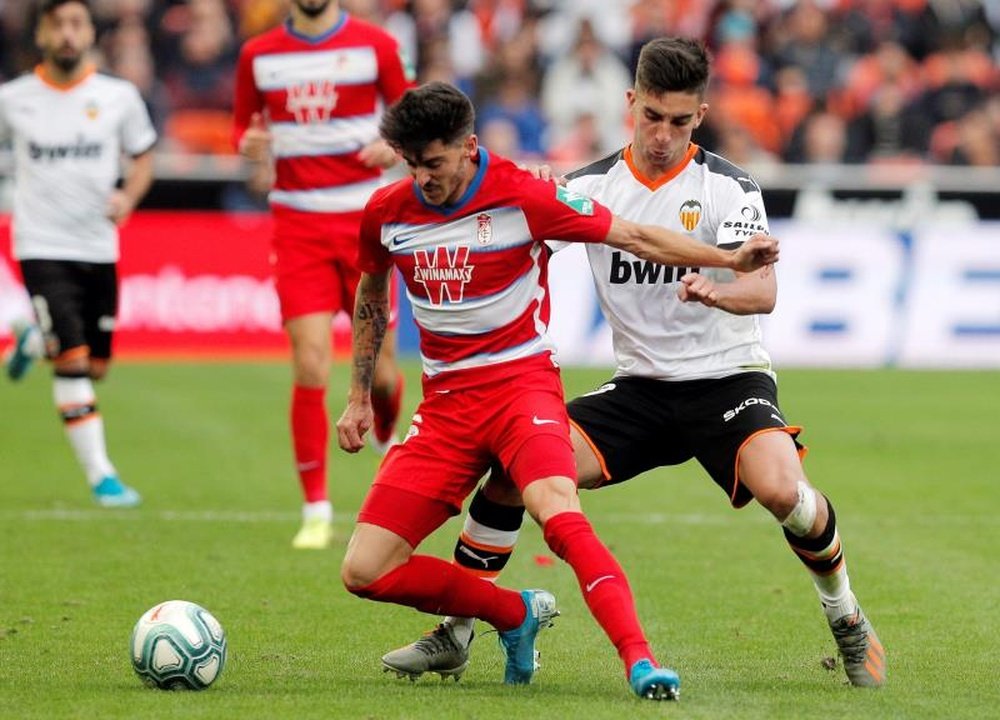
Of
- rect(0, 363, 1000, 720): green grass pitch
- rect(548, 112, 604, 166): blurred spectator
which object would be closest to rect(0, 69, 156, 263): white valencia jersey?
rect(0, 363, 1000, 720): green grass pitch

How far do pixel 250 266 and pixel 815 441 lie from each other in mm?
6493

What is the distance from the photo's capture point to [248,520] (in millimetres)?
10438

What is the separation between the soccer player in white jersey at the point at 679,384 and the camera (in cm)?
653

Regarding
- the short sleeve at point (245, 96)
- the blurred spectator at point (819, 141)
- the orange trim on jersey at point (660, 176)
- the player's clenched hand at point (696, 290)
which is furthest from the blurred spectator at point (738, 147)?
the player's clenched hand at point (696, 290)

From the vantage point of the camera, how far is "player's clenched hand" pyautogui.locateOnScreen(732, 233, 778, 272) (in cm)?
607

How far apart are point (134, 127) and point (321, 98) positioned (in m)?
2.04

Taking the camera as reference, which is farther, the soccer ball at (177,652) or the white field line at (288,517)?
the white field line at (288,517)

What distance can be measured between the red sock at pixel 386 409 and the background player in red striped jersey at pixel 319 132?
0.66 metres

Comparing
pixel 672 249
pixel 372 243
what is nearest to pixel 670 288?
pixel 672 249

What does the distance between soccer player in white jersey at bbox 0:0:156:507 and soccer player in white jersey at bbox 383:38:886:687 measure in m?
4.66

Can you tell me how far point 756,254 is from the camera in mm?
6094

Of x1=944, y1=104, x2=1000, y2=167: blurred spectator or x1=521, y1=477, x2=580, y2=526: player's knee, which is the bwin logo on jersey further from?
x1=944, y1=104, x2=1000, y2=167: blurred spectator

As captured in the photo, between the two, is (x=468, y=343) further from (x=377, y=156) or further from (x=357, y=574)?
(x=377, y=156)

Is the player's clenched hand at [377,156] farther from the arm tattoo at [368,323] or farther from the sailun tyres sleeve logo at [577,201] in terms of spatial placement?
the sailun tyres sleeve logo at [577,201]
